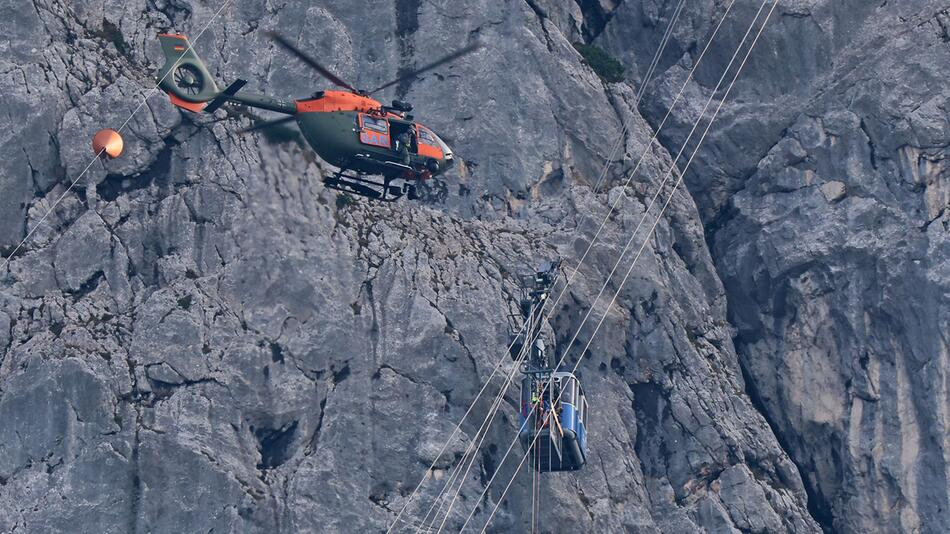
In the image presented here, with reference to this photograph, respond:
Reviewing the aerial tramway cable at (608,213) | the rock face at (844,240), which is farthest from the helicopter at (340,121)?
the rock face at (844,240)

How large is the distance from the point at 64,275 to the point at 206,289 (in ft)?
19.2

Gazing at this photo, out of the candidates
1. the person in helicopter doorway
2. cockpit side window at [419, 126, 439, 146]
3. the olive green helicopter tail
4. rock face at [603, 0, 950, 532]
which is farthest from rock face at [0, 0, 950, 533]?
cockpit side window at [419, 126, 439, 146]

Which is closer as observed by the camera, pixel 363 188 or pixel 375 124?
pixel 375 124

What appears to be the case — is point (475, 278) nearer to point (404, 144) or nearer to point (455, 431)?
point (455, 431)

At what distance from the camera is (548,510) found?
7375 centimetres

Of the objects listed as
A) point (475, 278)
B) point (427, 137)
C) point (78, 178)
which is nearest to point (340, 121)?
point (427, 137)

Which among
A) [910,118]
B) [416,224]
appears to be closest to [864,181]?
[910,118]

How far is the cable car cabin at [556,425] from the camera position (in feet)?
226

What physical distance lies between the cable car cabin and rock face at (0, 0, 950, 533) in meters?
4.50

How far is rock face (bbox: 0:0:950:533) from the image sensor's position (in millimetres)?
71062

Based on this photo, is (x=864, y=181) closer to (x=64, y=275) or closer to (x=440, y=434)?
(x=440, y=434)

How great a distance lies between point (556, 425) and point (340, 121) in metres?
14.8

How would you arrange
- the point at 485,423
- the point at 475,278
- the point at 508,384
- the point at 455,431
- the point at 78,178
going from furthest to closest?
the point at 475,278, the point at 508,384, the point at 78,178, the point at 485,423, the point at 455,431

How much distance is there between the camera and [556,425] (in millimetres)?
68938
